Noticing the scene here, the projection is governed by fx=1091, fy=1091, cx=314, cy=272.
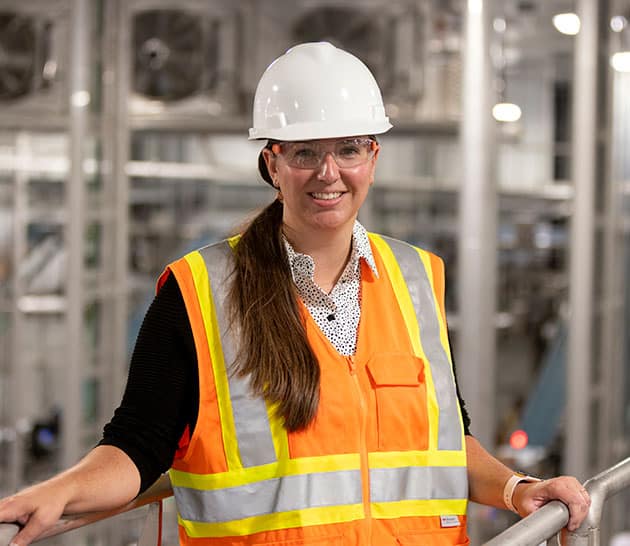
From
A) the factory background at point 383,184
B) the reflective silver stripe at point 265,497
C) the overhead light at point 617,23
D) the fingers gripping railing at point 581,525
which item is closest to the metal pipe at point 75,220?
the factory background at point 383,184

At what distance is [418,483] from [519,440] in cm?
614

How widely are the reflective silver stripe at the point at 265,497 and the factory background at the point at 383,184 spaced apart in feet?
14.7

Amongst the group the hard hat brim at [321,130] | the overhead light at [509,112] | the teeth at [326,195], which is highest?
the overhead light at [509,112]

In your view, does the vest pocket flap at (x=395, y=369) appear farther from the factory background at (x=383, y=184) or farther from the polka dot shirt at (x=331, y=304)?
the factory background at (x=383, y=184)

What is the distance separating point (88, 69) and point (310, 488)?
512 cm

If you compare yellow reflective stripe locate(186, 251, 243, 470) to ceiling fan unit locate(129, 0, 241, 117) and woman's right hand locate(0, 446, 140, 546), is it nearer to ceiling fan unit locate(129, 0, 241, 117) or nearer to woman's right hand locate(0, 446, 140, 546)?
woman's right hand locate(0, 446, 140, 546)

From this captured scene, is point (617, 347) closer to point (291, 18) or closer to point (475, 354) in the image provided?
point (475, 354)

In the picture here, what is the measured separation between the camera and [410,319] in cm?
225

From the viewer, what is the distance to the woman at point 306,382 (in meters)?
2.00

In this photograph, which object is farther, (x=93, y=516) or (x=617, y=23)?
(x=617, y=23)

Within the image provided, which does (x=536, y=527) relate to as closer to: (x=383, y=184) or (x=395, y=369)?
(x=395, y=369)

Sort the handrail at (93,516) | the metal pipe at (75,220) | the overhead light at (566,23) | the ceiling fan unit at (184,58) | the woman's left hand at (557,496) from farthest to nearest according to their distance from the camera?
the ceiling fan unit at (184,58), the overhead light at (566,23), the metal pipe at (75,220), the woman's left hand at (557,496), the handrail at (93,516)

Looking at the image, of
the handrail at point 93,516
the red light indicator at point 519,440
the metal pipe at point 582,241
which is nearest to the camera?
the handrail at point 93,516

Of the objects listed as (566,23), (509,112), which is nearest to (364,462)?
(566,23)
